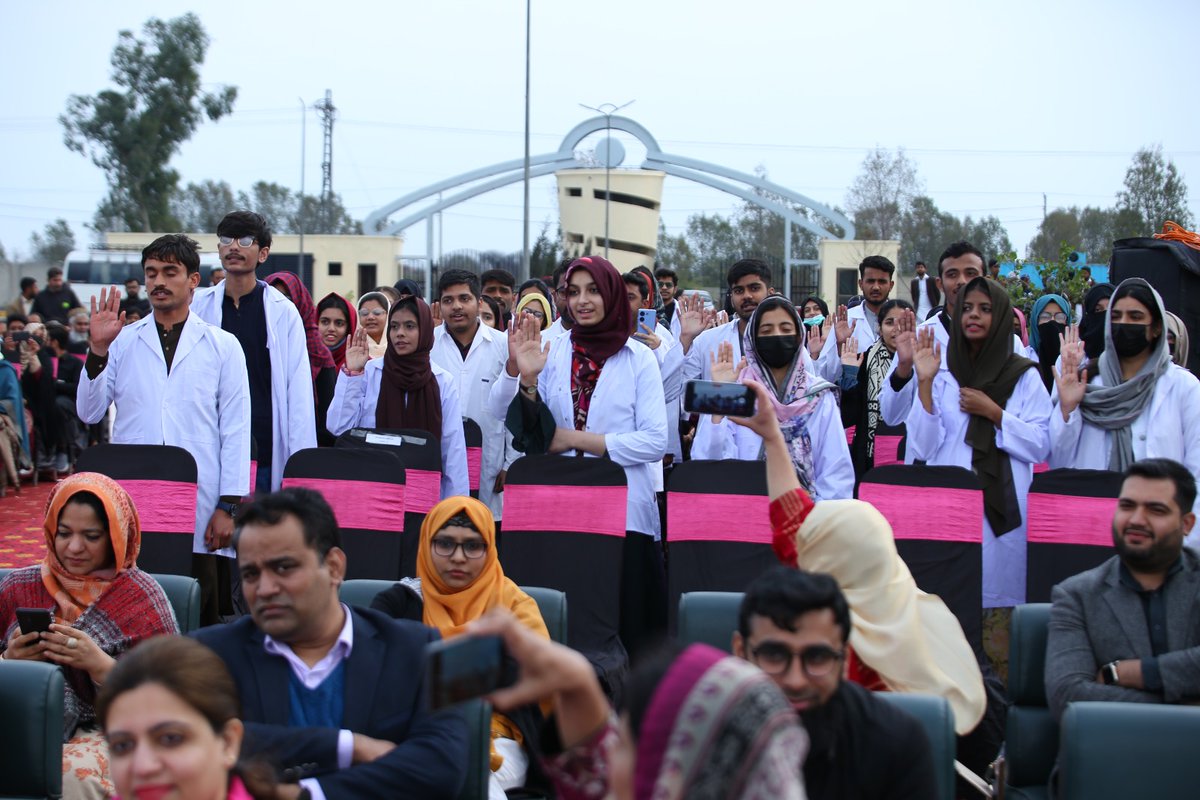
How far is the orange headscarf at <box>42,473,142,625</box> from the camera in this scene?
3.84m

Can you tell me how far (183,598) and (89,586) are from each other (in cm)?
30

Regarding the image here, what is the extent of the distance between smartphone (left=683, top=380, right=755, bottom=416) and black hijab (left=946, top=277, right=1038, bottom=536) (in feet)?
7.83

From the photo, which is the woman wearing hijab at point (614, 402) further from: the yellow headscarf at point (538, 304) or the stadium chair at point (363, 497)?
the yellow headscarf at point (538, 304)

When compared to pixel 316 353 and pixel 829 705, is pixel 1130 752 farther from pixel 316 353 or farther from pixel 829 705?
pixel 316 353

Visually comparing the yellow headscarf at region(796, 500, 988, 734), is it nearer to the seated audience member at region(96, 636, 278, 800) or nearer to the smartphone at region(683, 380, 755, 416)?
the smartphone at region(683, 380, 755, 416)

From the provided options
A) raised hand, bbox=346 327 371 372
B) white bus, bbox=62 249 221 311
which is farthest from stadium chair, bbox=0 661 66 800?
white bus, bbox=62 249 221 311

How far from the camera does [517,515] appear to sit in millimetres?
5598

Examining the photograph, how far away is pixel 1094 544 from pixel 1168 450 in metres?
0.52

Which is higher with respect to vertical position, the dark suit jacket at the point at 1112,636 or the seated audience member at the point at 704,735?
the seated audience member at the point at 704,735

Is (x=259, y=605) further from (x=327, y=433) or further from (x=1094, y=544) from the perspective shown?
(x=327, y=433)

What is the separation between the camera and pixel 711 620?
392 centimetres

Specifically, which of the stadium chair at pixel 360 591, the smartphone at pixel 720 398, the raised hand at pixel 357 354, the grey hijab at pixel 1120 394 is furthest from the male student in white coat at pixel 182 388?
the grey hijab at pixel 1120 394

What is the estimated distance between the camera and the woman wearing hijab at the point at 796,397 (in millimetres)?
5352

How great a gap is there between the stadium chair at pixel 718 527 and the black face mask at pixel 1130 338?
164 centimetres
